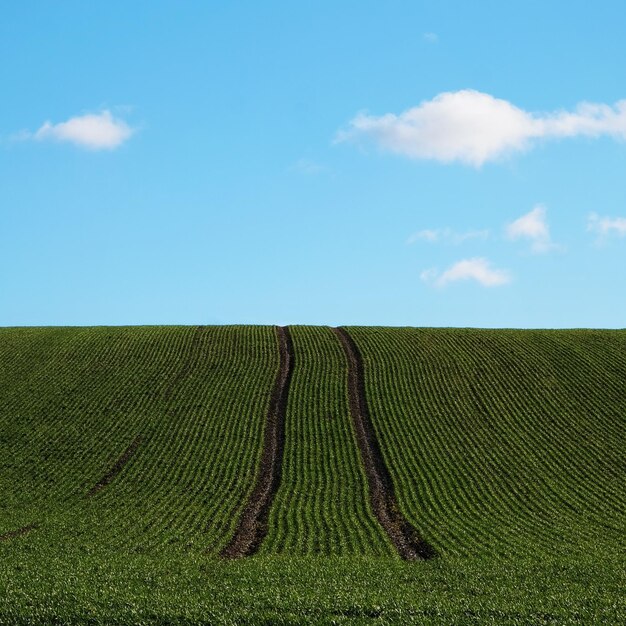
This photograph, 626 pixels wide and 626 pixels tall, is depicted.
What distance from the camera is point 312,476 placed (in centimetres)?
4556

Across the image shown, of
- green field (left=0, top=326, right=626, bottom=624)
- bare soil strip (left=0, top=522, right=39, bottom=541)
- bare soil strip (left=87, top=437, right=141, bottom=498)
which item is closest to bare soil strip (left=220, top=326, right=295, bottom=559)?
green field (left=0, top=326, right=626, bottom=624)

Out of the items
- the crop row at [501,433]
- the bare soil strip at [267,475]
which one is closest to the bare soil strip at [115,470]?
the bare soil strip at [267,475]

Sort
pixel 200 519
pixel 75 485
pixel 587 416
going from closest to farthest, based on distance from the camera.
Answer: pixel 200 519
pixel 75 485
pixel 587 416

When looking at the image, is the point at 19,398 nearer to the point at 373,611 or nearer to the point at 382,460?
the point at 382,460

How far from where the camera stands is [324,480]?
1773 inches

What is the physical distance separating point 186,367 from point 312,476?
71.4ft

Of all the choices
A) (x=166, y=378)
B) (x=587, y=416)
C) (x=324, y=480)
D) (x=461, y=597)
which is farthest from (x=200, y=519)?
(x=587, y=416)

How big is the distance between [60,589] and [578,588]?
14964 mm

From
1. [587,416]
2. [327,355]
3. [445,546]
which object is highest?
[327,355]

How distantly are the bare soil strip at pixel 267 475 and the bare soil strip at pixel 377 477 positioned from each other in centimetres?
474

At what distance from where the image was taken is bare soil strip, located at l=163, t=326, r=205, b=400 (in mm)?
59625

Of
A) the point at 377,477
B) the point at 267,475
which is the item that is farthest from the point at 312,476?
the point at 377,477

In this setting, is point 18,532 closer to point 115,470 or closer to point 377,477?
point 115,470

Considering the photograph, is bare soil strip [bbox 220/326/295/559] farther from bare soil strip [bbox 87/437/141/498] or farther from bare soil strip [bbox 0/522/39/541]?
bare soil strip [bbox 0/522/39/541]
